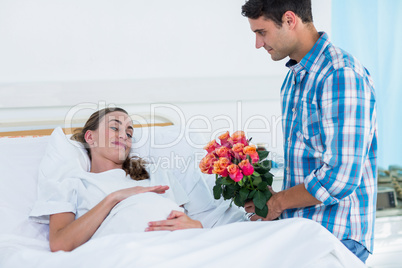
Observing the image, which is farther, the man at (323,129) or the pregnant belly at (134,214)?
the pregnant belly at (134,214)

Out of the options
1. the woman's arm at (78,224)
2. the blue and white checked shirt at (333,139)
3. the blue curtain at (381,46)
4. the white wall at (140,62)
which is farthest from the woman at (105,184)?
the blue curtain at (381,46)

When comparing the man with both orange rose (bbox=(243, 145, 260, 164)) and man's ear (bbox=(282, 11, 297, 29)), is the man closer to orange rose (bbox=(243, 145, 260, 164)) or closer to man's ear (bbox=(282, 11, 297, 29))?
man's ear (bbox=(282, 11, 297, 29))

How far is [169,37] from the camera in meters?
2.59

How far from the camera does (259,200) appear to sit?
162 cm

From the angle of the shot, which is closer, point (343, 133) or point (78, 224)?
point (343, 133)

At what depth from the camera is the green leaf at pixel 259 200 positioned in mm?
1616

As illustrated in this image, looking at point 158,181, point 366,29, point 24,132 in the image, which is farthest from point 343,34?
point 24,132

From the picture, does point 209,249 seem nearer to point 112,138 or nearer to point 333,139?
point 333,139

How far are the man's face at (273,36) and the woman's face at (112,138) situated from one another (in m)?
0.87

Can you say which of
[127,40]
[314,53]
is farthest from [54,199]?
[314,53]

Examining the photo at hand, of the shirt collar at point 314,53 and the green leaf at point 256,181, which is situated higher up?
the shirt collar at point 314,53

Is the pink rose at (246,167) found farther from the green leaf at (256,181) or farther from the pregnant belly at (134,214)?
the pregnant belly at (134,214)

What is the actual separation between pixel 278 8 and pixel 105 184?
1.08 m

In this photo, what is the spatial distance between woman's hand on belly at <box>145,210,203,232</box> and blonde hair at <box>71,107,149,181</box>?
40 cm
